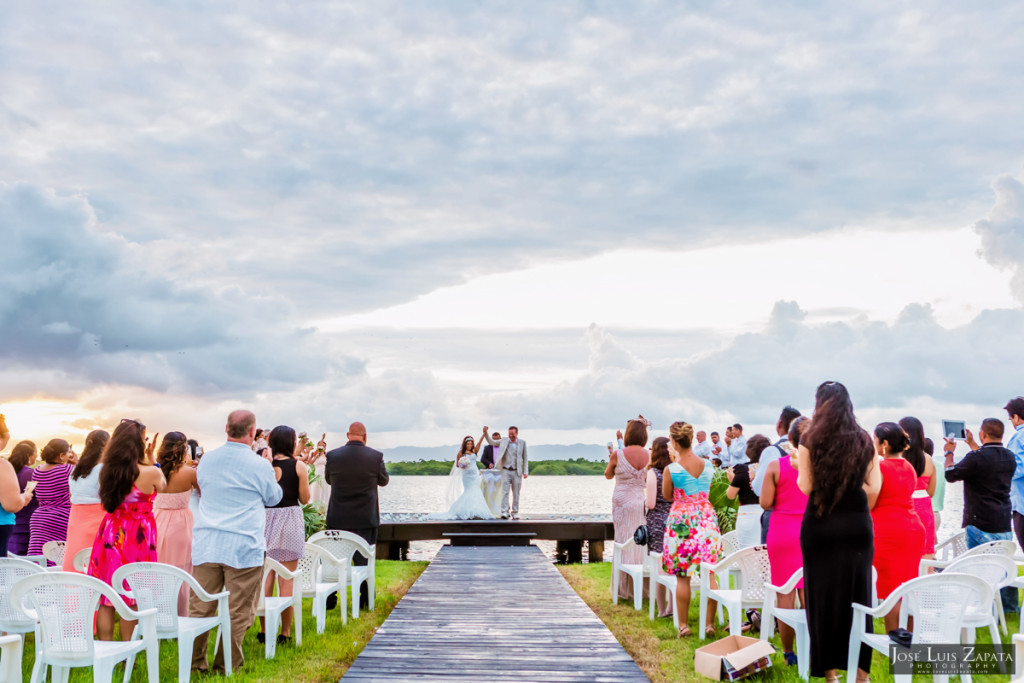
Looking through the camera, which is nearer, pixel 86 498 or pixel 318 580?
pixel 86 498

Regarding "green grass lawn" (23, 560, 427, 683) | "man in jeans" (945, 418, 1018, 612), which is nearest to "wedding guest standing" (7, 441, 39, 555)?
"green grass lawn" (23, 560, 427, 683)

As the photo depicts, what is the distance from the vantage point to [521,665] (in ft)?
20.4

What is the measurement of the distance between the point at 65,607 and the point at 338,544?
413 centimetres

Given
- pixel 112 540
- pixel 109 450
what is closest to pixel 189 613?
pixel 112 540

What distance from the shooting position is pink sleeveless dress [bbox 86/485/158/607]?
6.06 m

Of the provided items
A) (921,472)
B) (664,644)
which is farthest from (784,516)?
(664,644)

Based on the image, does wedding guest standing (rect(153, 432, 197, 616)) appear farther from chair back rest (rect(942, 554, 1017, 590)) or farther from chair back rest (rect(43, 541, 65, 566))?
chair back rest (rect(942, 554, 1017, 590))

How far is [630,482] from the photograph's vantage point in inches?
386

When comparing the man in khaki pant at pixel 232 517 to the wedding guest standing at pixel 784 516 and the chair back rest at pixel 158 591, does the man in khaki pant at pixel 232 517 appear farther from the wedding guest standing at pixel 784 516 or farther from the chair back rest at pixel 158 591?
A: the wedding guest standing at pixel 784 516

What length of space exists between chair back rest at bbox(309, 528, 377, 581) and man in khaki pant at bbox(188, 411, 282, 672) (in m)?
2.54

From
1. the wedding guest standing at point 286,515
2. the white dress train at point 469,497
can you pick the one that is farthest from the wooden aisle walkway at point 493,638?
the white dress train at point 469,497

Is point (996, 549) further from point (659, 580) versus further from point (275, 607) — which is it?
point (275, 607)

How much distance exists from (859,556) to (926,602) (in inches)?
19.1

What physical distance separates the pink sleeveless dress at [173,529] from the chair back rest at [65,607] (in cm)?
170
